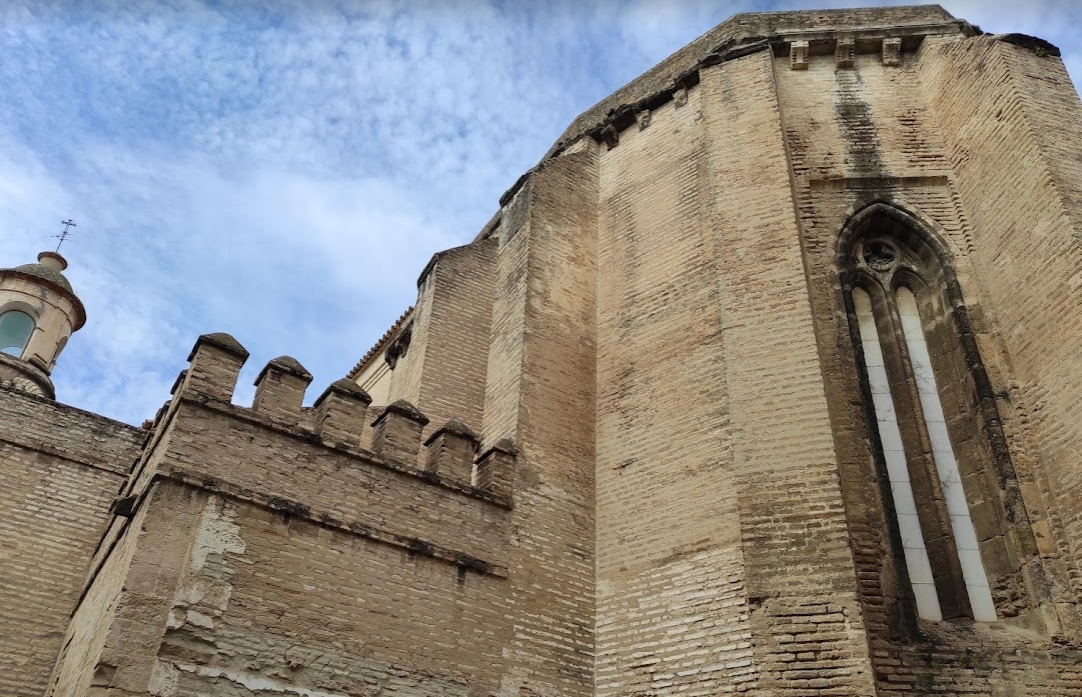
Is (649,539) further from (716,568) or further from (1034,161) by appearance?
(1034,161)

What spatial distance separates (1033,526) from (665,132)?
→ 5599 millimetres

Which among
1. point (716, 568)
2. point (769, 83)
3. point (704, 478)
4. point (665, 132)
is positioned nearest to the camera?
point (716, 568)

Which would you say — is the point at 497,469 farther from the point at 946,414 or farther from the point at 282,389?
the point at 946,414

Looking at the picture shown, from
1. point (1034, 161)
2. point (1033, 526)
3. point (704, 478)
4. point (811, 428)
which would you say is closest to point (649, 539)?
point (704, 478)

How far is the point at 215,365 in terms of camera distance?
22.6 ft

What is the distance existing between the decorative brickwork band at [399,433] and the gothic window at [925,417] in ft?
12.5

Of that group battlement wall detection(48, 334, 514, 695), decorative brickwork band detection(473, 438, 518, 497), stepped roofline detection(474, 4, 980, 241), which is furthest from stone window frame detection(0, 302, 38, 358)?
decorative brickwork band detection(473, 438, 518, 497)

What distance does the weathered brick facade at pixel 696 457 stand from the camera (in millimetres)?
6250

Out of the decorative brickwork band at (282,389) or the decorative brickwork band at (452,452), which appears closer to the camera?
the decorative brickwork band at (282,389)

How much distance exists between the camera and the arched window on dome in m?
13.2

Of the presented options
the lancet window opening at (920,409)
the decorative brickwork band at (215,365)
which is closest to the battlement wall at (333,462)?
the decorative brickwork band at (215,365)

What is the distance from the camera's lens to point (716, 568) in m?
6.86

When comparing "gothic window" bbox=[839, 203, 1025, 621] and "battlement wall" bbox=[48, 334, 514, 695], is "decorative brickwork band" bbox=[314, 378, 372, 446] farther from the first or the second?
"gothic window" bbox=[839, 203, 1025, 621]

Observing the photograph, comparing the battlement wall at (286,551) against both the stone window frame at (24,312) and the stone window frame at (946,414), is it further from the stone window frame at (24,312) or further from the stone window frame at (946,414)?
the stone window frame at (24,312)
